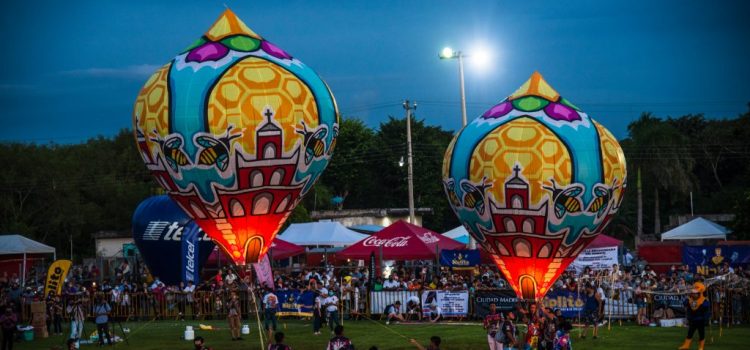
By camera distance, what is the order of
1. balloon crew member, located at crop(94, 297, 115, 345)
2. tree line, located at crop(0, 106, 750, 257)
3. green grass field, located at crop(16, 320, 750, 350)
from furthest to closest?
tree line, located at crop(0, 106, 750, 257) < balloon crew member, located at crop(94, 297, 115, 345) < green grass field, located at crop(16, 320, 750, 350)

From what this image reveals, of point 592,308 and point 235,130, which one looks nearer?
point 235,130

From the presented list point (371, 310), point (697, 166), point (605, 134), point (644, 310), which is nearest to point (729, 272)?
point (644, 310)

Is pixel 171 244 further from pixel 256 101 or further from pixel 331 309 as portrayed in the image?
pixel 256 101

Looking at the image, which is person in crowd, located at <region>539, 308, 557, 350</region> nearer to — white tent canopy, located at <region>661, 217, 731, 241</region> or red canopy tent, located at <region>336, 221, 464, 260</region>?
red canopy tent, located at <region>336, 221, 464, 260</region>

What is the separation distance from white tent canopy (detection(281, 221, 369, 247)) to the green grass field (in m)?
10.8

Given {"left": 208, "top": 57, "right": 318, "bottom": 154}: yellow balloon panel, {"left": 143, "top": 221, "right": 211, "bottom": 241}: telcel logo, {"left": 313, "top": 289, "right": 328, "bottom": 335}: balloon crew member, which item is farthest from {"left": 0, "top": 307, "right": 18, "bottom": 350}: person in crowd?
{"left": 143, "top": 221, "right": 211, "bottom": 241}: telcel logo

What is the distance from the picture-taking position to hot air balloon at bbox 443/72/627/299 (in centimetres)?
2456

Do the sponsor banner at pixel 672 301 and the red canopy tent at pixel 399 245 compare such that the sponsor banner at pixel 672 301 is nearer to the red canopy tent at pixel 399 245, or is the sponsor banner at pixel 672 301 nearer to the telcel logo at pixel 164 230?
the red canopy tent at pixel 399 245

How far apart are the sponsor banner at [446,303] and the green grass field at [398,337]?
0.94 m

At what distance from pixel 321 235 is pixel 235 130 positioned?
2102 cm

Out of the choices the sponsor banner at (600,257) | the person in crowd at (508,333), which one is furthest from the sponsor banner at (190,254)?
the person in crowd at (508,333)

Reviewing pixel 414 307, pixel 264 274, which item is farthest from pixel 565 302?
pixel 264 274

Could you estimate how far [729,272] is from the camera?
31.1 metres

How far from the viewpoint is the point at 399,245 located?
3662cm
